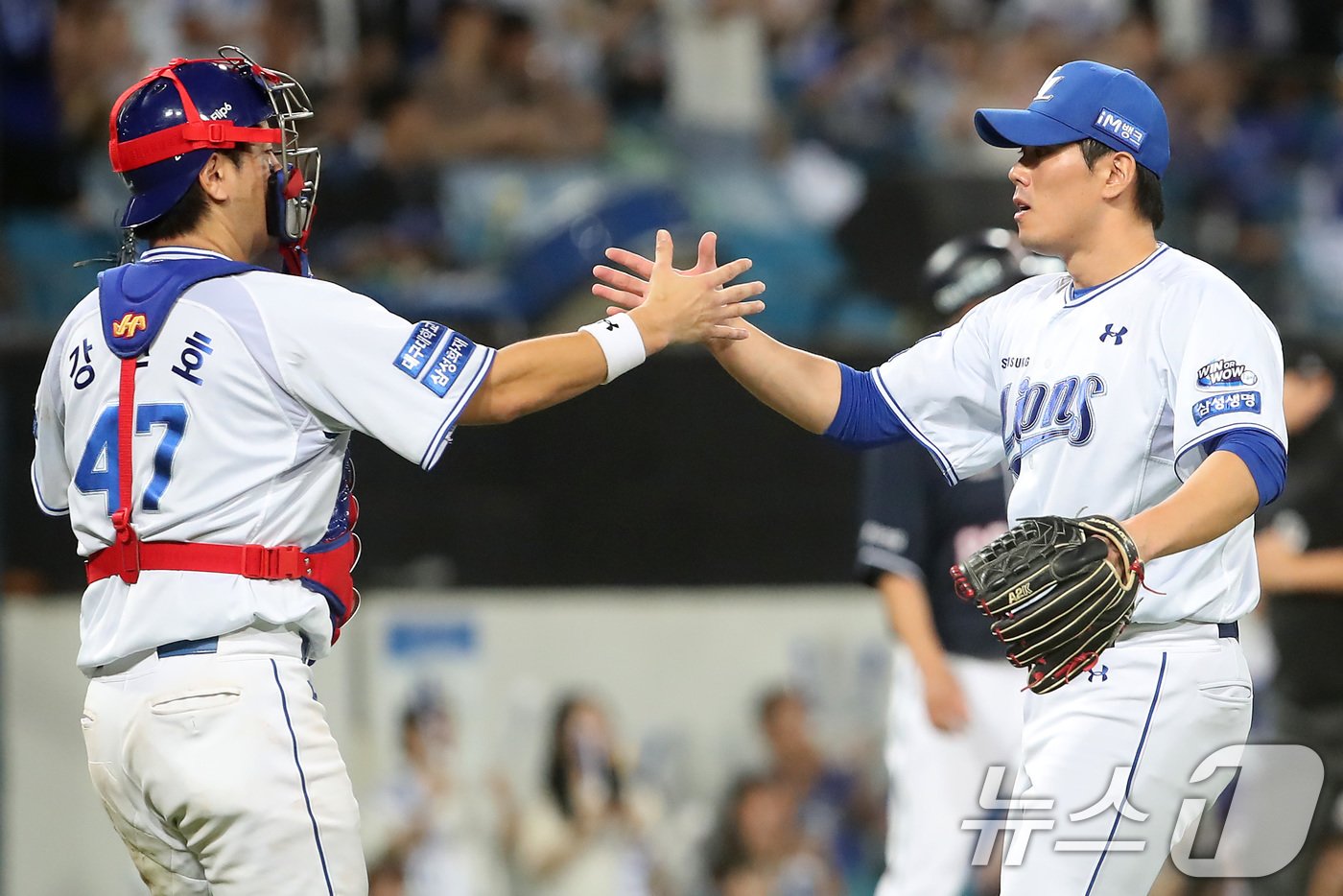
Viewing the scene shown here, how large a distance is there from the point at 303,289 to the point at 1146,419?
1.80m

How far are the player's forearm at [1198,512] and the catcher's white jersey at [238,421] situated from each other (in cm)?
138

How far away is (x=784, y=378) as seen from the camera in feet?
14.1

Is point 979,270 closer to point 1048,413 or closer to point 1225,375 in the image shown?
point 1048,413

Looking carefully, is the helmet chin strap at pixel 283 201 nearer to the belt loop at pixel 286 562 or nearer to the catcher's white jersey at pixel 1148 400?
the belt loop at pixel 286 562

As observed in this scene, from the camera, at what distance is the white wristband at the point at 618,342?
12.3ft

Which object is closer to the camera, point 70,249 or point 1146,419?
point 1146,419

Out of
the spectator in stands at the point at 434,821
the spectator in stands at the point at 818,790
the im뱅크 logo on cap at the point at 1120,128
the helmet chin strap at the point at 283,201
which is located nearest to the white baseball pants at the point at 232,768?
the helmet chin strap at the point at 283,201

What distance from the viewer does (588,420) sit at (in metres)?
8.03

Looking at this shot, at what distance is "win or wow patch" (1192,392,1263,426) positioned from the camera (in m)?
3.55

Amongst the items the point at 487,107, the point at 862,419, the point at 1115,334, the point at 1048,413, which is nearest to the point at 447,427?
the point at 862,419

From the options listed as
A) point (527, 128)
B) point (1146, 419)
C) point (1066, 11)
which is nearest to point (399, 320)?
point (1146, 419)

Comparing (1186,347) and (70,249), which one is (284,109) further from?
(70,249)

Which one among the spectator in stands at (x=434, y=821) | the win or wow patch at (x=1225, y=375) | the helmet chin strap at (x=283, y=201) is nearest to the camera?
the win or wow patch at (x=1225, y=375)

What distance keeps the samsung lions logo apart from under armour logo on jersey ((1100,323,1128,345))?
91mm
